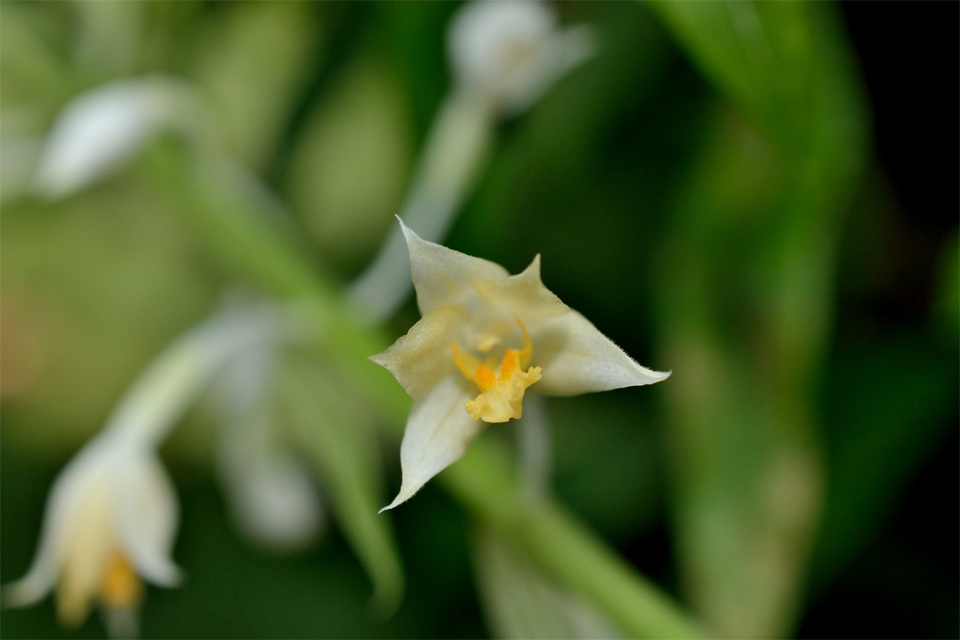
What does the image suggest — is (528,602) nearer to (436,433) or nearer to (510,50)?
(436,433)

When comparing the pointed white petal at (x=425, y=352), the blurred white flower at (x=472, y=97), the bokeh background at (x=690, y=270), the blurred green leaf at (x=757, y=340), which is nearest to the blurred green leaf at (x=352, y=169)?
the bokeh background at (x=690, y=270)

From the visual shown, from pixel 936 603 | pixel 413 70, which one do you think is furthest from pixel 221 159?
pixel 936 603

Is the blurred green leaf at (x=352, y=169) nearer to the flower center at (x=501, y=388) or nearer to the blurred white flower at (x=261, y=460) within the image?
the blurred white flower at (x=261, y=460)

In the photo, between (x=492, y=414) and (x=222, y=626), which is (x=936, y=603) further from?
(x=222, y=626)

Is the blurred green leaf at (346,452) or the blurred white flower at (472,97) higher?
the blurred white flower at (472,97)

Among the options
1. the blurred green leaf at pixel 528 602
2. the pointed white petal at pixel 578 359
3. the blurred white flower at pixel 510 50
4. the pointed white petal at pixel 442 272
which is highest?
the blurred white flower at pixel 510 50

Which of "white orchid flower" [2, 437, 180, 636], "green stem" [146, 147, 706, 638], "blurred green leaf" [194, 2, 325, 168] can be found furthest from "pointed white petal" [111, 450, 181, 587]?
"blurred green leaf" [194, 2, 325, 168]
